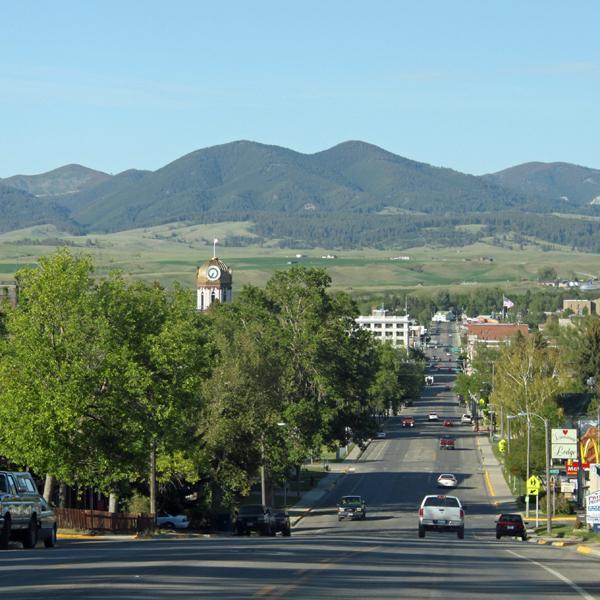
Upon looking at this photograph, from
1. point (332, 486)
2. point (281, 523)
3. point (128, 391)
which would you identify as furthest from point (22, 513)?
point (332, 486)

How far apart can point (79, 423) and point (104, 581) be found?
3385cm

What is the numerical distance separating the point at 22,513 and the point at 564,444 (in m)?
48.6

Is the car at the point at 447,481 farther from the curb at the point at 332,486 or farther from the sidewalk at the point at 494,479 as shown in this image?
the curb at the point at 332,486

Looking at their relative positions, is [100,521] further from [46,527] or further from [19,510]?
[19,510]

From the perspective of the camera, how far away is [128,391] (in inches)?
2281

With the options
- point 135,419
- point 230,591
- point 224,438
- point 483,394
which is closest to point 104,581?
point 230,591

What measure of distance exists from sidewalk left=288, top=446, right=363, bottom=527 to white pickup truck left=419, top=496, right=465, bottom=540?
82.1 ft

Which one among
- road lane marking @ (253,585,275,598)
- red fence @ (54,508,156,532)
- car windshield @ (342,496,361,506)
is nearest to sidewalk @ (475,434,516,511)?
car windshield @ (342,496,361,506)

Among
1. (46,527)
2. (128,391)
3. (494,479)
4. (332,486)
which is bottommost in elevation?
(332,486)

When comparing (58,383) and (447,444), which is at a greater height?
(58,383)

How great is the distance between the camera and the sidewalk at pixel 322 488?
89375 millimetres

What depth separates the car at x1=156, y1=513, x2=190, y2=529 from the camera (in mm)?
68875

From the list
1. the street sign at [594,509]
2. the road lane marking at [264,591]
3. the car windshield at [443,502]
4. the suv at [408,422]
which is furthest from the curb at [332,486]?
the road lane marking at [264,591]

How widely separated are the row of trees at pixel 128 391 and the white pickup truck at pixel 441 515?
1112 centimetres
